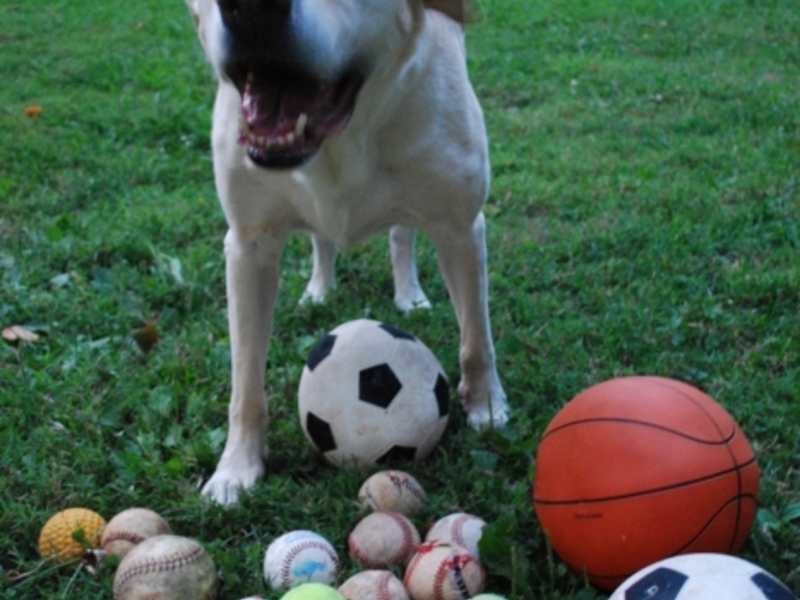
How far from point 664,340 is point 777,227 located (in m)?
1.41

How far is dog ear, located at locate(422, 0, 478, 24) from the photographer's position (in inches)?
110

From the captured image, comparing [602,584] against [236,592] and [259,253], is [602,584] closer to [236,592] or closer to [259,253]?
[236,592]

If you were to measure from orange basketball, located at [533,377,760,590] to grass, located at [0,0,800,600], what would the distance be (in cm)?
13

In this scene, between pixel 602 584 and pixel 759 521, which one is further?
pixel 759 521

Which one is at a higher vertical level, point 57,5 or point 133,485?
point 133,485

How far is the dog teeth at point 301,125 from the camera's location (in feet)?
8.14

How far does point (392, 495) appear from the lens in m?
2.79

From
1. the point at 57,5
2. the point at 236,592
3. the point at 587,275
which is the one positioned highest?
the point at 236,592

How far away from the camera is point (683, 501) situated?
234 centimetres

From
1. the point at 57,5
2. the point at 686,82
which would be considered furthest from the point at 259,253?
the point at 57,5

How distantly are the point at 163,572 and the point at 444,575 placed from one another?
667 mm

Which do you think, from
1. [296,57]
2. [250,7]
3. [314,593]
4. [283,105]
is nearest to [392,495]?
[314,593]

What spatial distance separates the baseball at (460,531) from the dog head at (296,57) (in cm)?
101

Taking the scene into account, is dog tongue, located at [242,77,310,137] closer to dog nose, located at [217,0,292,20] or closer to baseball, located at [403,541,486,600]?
dog nose, located at [217,0,292,20]
